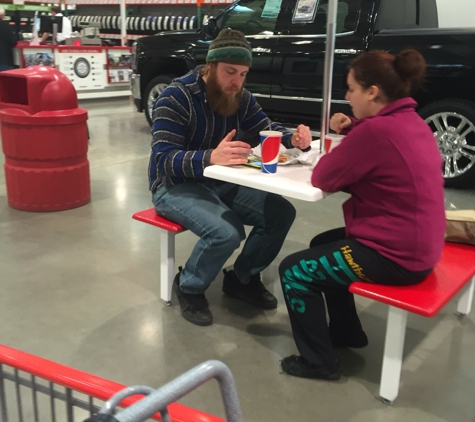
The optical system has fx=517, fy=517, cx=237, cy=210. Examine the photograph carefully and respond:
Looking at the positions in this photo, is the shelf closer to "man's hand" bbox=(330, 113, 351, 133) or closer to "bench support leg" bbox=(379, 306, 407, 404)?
"man's hand" bbox=(330, 113, 351, 133)

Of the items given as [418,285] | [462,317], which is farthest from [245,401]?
[462,317]

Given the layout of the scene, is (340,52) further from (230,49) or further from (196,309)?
(196,309)

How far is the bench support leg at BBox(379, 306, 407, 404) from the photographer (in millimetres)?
1735

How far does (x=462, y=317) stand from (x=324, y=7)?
3657mm

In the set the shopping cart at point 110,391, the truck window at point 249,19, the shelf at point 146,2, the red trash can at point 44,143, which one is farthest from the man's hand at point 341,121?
the shelf at point 146,2

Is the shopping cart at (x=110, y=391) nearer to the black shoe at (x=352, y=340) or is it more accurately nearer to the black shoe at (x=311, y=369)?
the black shoe at (x=311, y=369)

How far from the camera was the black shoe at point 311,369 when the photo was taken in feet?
6.29

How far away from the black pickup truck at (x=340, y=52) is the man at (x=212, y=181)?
2.44m

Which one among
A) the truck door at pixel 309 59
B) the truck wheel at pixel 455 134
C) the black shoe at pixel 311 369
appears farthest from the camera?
the truck door at pixel 309 59

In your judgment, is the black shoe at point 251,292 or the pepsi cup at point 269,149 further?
the black shoe at point 251,292

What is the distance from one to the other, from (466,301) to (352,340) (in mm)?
672

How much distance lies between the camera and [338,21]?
4.91m

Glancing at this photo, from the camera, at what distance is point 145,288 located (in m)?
2.64

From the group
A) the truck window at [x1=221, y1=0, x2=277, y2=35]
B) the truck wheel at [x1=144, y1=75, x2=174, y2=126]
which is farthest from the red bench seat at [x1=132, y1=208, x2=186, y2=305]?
the truck wheel at [x1=144, y1=75, x2=174, y2=126]
